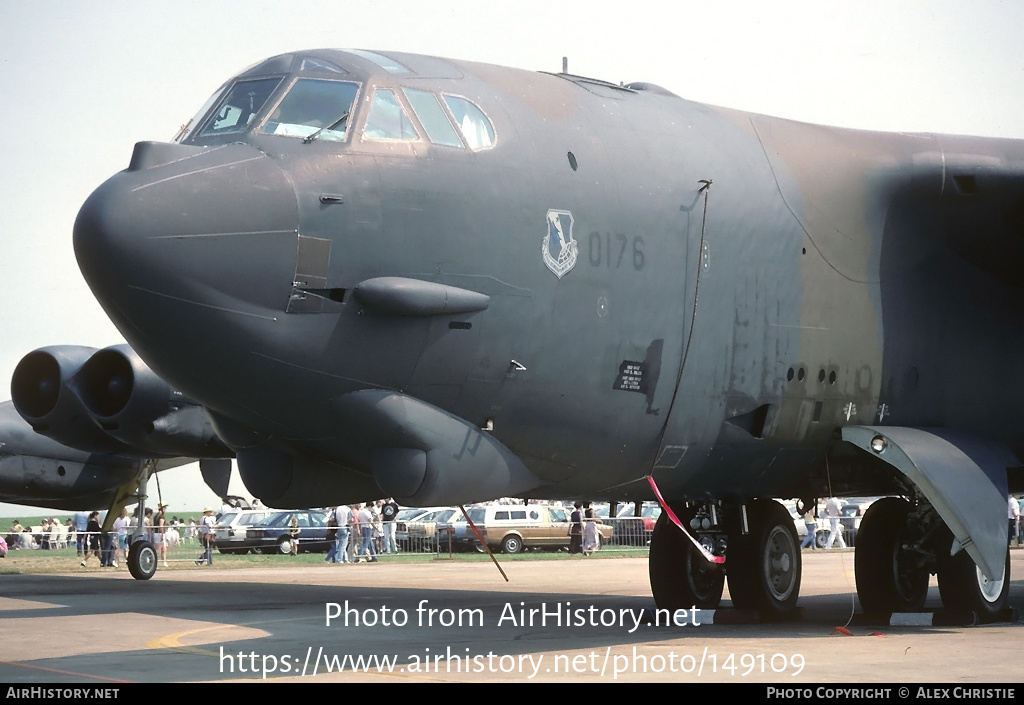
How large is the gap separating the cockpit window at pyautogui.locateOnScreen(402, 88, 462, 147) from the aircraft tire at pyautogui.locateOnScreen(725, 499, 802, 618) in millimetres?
5853

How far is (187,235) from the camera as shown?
9430 millimetres

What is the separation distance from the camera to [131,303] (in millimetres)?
9484

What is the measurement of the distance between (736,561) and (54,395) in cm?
1141

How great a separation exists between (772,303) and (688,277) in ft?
3.63

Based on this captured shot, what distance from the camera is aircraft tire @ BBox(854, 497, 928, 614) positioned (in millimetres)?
14750

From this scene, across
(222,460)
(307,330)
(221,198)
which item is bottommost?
(222,460)

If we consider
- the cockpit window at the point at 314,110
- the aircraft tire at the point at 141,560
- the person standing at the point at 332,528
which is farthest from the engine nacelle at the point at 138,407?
the person standing at the point at 332,528

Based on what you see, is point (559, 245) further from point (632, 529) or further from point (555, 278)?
point (632, 529)

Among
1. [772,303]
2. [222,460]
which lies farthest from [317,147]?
[222,460]

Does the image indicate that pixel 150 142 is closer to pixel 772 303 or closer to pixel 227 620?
pixel 772 303

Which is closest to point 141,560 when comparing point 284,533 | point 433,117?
point 433,117

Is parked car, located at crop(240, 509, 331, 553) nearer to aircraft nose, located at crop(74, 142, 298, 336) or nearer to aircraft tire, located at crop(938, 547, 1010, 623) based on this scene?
aircraft tire, located at crop(938, 547, 1010, 623)

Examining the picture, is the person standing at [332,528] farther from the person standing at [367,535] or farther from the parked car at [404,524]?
the parked car at [404,524]

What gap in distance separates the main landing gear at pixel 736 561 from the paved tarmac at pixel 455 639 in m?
0.39
